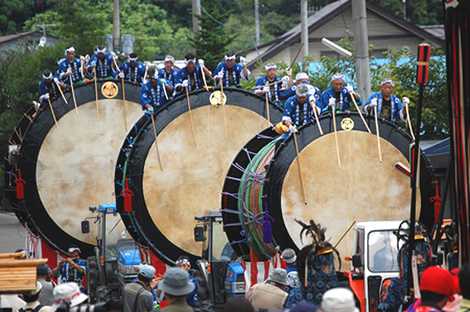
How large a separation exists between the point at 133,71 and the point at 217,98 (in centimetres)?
459

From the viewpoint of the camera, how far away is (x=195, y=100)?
75.6 feet

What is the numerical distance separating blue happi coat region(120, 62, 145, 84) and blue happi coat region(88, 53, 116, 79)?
8.9 inches

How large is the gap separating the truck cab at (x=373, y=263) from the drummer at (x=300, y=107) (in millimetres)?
3588

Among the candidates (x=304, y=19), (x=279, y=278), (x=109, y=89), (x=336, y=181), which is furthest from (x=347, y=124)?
(x=304, y=19)

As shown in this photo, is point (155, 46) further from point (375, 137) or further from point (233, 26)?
point (375, 137)

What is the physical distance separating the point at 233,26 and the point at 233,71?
66.5 m

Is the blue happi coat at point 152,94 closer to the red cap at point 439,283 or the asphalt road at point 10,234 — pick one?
the asphalt road at point 10,234

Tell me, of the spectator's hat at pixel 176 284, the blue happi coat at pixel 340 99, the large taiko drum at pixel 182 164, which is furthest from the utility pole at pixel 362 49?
the spectator's hat at pixel 176 284

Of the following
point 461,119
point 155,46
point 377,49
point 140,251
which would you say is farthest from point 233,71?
point 155,46

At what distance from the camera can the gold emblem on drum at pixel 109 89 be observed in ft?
86.5

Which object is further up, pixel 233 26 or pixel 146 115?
pixel 233 26

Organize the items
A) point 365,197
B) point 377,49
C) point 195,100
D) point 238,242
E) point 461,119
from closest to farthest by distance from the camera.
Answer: point 461,119 → point 365,197 → point 238,242 → point 195,100 → point 377,49

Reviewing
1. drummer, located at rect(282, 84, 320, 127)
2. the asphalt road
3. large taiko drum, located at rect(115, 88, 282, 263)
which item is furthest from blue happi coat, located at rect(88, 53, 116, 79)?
the asphalt road

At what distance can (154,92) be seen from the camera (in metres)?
24.6
